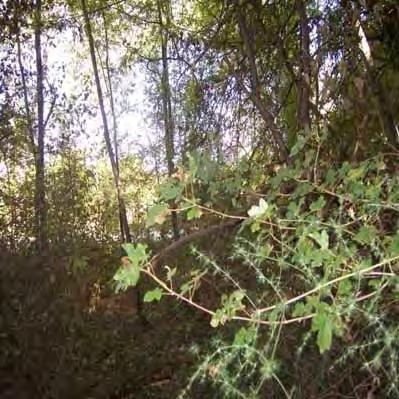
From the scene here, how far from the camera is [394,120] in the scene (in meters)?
1.84

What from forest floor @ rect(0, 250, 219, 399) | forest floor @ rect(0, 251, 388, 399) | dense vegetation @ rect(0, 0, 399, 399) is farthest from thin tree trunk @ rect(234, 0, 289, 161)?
forest floor @ rect(0, 250, 219, 399)

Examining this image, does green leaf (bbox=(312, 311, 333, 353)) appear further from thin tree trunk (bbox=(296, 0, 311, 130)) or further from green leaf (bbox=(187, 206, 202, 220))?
thin tree trunk (bbox=(296, 0, 311, 130))

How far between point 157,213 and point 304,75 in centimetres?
106

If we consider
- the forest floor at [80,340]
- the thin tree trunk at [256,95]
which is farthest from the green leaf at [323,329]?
the thin tree trunk at [256,95]

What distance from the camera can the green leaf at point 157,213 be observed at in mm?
1190

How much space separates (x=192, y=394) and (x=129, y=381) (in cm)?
128

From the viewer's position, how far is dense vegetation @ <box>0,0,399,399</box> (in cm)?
114

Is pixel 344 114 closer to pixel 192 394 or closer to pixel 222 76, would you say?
pixel 222 76

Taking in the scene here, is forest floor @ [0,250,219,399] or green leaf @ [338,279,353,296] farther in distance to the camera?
forest floor @ [0,250,219,399]

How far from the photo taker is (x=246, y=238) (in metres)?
1.94

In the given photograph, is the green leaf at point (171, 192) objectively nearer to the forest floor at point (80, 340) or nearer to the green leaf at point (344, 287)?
A: the green leaf at point (344, 287)

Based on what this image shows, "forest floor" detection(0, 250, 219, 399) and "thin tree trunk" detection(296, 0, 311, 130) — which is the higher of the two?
"thin tree trunk" detection(296, 0, 311, 130)

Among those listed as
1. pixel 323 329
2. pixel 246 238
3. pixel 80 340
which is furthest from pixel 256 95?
pixel 80 340

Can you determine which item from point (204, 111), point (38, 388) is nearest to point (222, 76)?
point (204, 111)
